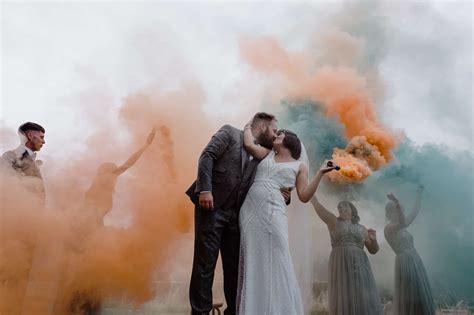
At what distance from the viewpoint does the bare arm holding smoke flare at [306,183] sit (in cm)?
378

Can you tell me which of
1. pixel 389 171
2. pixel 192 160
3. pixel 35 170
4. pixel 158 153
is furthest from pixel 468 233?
pixel 35 170

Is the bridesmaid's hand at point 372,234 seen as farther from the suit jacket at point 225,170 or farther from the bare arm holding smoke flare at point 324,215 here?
the suit jacket at point 225,170

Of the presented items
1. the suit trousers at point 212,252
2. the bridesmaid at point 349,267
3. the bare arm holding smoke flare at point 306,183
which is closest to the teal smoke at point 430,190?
the bridesmaid at point 349,267

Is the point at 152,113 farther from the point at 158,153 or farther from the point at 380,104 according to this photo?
the point at 380,104

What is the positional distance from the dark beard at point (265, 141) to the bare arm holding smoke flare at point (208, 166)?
0.33 m

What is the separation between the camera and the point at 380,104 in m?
8.36

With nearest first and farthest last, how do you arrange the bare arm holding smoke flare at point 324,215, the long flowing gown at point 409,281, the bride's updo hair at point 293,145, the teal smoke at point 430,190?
1. the bride's updo hair at point 293,145
2. the long flowing gown at point 409,281
3. the bare arm holding smoke flare at point 324,215
4. the teal smoke at point 430,190

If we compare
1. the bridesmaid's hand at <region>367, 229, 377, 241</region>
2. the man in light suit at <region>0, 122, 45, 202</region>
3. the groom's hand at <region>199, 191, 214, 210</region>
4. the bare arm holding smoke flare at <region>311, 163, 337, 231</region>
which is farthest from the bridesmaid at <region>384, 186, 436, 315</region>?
the man in light suit at <region>0, 122, 45, 202</region>

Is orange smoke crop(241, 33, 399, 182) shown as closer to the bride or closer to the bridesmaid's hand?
the bridesmaid's hand

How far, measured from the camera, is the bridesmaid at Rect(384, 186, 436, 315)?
6.72m

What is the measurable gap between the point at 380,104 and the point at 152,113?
13.5 feet

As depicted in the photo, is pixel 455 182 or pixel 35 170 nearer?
pixel 35 170

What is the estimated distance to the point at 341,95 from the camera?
7801mm

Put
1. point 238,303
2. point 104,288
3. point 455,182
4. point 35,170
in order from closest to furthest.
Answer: point 238,303
point 35,170
point 104,288
point 455,182
